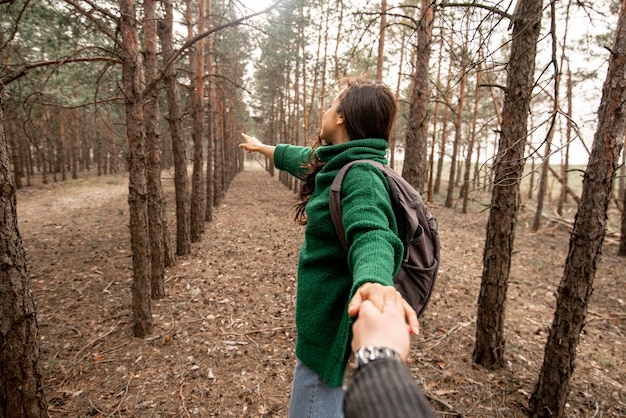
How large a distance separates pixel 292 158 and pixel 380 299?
57.9 inches

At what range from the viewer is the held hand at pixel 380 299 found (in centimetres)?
80

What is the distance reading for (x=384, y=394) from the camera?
1.94 ft

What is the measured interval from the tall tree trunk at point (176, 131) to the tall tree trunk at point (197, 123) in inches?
48.0

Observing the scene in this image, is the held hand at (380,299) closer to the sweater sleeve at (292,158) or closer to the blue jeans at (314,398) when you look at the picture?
the blue jeans at (314,398)

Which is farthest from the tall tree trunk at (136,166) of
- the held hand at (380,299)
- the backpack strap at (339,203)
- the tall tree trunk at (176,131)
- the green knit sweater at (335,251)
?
the held hand at (380,299)

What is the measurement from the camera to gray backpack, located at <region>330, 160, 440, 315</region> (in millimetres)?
1265

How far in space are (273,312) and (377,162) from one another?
4.82 m

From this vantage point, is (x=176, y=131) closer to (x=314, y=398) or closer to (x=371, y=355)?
(x=314, y=398)

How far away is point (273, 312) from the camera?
5.65m

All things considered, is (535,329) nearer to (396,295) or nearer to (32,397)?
(396,295)

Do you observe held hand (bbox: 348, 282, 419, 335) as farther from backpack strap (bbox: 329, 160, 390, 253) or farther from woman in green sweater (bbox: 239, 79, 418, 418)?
backpack strap (bbox: 329, 160, 390, 253)

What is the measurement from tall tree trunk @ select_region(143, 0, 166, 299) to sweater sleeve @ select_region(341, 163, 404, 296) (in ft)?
17.5

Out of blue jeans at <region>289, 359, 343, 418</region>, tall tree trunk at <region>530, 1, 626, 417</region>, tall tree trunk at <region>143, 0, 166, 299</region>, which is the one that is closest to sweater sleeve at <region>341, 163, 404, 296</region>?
blue jeans at <region>289, 359, 343, 418</region>

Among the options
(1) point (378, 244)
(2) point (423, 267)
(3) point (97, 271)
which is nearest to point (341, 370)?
(2) point (423, 267)
